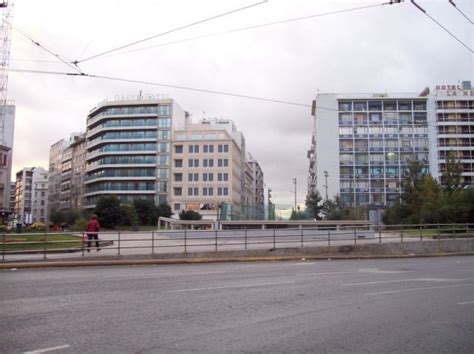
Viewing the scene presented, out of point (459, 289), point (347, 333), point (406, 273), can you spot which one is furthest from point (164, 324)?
point (406, 273)

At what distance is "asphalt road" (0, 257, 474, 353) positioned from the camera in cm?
655

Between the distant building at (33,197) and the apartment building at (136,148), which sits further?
the distant building at (33,197)

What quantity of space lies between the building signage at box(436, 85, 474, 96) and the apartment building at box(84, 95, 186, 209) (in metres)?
59.6

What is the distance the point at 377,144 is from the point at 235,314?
106824 mm

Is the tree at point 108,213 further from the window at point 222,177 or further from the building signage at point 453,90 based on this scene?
the building signage at point 453,90

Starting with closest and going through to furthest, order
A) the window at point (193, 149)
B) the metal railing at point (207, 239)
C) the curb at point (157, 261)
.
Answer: the curb at point (157, 261) → the metal railing at point (207, 239) → the window at point (193, 149)

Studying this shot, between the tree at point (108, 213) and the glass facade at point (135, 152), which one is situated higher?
the glass facade at point (135, 152)

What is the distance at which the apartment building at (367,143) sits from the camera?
108562 millimetres

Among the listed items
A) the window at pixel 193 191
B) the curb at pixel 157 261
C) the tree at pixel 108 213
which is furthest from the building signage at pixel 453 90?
the curb at pixel 157 261

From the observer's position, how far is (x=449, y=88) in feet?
366

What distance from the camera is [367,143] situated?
111125mm

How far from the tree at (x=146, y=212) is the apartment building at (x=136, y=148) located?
603 inches

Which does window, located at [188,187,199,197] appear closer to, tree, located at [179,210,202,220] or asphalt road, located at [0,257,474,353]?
tree, located at [179,210,202,220]

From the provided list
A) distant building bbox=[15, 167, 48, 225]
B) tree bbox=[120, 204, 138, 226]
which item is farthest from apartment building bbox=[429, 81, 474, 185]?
distant building bbox=[15, 167, 48, 225]
